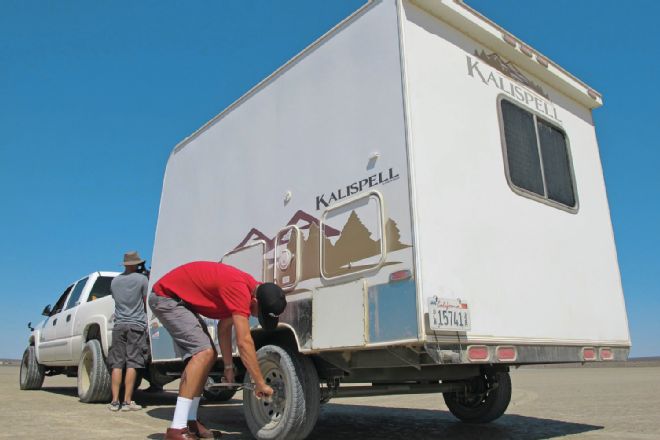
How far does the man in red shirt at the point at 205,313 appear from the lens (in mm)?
3934

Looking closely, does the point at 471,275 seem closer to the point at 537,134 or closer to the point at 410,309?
the point at 410,309

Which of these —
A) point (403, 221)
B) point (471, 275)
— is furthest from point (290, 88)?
point (471, 275)

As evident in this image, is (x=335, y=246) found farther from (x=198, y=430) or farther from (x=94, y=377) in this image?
(x=94, y=377)

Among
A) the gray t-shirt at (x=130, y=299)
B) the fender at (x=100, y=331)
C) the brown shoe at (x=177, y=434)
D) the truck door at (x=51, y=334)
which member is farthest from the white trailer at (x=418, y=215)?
the truck door at (x=51, y=334)

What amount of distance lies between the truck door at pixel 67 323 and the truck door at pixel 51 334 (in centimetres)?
11

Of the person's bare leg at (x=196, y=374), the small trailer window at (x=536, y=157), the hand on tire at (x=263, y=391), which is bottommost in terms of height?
the hand on tire at (x=263, y=391)

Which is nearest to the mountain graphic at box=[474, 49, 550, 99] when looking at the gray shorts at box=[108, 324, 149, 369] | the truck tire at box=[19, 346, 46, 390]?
the gray shorts at box=[108, 324, 149, 369]

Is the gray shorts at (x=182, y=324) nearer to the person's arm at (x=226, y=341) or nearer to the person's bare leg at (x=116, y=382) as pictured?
the person's arm at (x=226, y=341)

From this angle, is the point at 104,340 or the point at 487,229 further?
the point at 104,340

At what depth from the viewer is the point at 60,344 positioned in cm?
861

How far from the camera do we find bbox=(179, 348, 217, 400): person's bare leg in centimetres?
402

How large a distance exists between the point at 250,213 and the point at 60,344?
16.8 ft

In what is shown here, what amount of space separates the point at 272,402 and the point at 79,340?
481 cm

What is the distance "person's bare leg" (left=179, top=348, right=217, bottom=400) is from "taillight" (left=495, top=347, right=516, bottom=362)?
199cm
